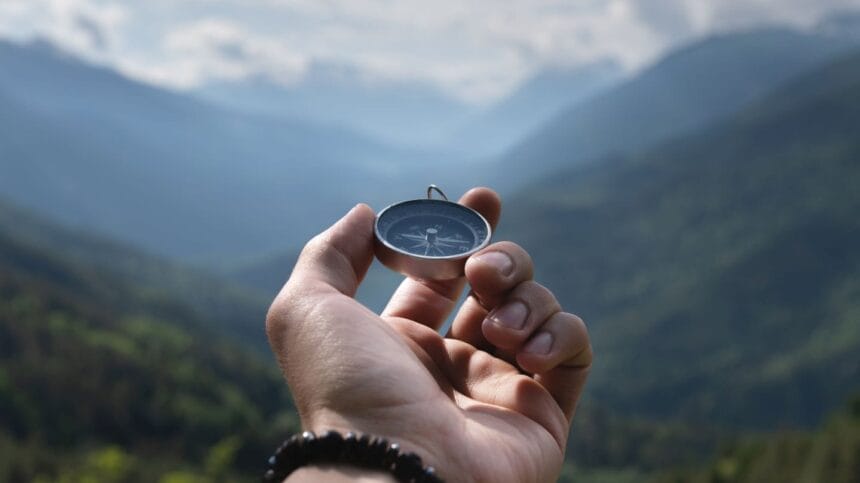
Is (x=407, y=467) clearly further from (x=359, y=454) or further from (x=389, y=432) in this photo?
(x=389, y=432)

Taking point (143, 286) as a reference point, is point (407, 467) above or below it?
above

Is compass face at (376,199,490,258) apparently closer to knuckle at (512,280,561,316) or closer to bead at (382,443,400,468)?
knuckle at (512,280,561,316)

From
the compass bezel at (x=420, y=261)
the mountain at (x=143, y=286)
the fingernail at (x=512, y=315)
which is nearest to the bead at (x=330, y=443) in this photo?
the fingernail at (x=512, y=315)

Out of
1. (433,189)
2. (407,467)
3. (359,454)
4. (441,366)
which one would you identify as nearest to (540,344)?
(441,366)

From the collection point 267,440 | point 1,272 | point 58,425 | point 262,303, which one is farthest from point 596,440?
point 262,303

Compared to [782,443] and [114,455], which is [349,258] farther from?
[782,443]

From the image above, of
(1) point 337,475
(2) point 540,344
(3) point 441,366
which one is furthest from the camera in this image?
(3) point 441,366

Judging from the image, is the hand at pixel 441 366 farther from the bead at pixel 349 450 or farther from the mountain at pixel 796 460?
the mountain at pixel 796 460

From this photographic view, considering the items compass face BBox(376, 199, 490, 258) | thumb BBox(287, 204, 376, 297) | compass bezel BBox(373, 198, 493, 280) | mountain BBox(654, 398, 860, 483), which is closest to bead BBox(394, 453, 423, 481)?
thumb BBox(287, 204, 376, 297)
